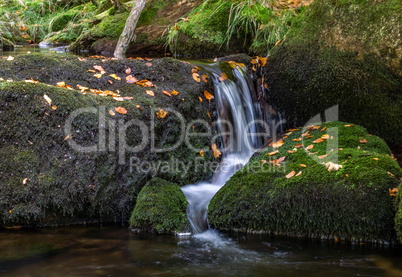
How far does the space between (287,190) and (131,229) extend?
60.8 inches

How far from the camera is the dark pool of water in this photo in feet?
9.64

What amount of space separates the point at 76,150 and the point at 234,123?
249cm

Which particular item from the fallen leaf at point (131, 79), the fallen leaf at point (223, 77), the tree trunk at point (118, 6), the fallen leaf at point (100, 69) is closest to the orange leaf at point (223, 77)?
the fallen leaf at point (223, 77)

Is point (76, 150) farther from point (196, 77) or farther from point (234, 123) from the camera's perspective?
point (234, 123)

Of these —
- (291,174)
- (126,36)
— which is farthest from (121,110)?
(126,36)

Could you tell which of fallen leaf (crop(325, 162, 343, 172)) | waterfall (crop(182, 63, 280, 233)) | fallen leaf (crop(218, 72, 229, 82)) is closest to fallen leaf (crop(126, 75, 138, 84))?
waterfall (crop(182, 63, 280, 233))

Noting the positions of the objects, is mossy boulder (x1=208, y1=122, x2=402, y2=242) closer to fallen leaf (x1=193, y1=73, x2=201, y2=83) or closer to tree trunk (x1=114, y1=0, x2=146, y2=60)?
fallen leaf (x1=193, y1=73, x2=201, y2=83)

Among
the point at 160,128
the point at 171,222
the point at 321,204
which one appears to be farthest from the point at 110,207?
the point at 321,204

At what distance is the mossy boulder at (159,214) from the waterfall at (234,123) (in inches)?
24.1

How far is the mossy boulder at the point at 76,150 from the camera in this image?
3691 mm

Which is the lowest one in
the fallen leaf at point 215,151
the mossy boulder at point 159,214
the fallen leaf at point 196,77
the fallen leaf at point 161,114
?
the mossy boulder at point 159,214

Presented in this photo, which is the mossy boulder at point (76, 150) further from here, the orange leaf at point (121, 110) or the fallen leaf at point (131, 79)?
the fallen leaf at point (131, 79)

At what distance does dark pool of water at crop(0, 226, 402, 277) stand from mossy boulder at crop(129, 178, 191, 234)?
107mm

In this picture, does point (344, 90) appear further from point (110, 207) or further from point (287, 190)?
point (110, 207)
